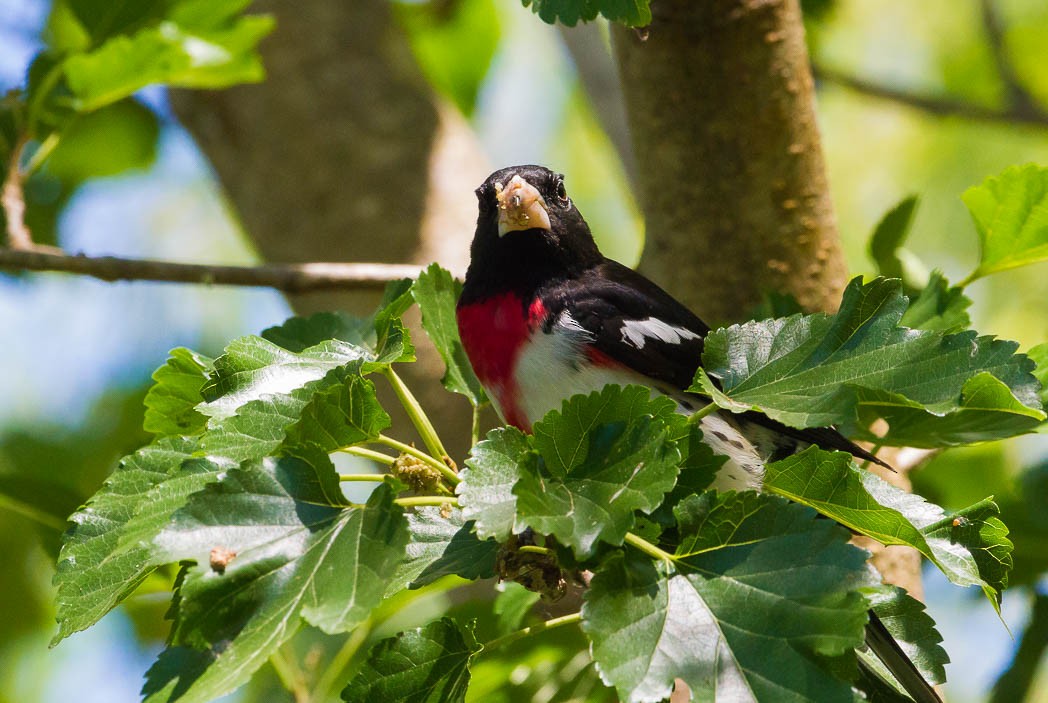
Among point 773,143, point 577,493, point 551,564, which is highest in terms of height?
point 773,143

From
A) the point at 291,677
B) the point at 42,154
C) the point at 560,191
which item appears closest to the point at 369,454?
the point at 291,677

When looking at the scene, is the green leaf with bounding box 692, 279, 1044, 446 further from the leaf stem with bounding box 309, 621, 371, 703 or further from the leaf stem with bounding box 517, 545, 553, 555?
the leaf stem with bounding box 309, 621, 371, 703

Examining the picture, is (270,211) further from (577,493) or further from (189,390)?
(577,493)

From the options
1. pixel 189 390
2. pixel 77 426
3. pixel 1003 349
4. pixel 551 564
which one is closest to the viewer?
pixel 1003 349

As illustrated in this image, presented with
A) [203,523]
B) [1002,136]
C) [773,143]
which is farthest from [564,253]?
[1002,136]

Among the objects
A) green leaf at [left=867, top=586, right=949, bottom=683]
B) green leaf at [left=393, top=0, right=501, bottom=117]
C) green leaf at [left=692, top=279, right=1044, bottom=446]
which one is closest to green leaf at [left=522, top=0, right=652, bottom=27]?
green leaf at [left=692, top=279, right=1044, bottom=446]

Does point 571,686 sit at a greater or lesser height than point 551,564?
lesser

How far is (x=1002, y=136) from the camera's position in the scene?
330 inches

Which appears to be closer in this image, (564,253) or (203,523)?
(203,523)

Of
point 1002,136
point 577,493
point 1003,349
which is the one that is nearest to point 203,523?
point 577,493

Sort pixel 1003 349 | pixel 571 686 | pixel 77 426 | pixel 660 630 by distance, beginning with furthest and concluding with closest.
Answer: pixel 77 426
pixel 571 686
pixel 1003 349
pixel 660 630

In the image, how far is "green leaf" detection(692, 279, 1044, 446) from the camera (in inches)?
69.2

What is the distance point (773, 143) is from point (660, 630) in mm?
1798

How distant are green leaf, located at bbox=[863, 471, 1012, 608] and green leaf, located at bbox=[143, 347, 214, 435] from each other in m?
1.29
